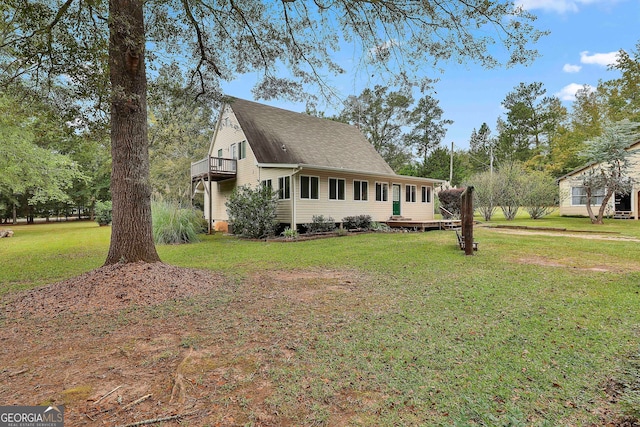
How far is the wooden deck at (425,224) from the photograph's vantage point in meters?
16.1

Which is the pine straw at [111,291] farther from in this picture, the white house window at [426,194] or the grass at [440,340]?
the white house window at [426,194]

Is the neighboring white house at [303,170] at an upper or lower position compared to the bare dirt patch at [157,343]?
upper

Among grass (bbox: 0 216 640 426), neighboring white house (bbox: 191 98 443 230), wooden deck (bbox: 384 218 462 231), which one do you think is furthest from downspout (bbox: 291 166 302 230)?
grass (bbox: 0 216 640 426)

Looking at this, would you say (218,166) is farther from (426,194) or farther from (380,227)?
(426,194)

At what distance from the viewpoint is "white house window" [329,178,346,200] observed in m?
15.4

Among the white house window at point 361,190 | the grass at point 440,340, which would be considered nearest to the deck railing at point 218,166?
the white house window at point 361,190

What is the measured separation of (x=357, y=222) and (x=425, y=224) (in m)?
3.48

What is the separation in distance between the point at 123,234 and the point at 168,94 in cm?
416

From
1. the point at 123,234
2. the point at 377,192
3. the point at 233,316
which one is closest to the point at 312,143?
the point at 377,192

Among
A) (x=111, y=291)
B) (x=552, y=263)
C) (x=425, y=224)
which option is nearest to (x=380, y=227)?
(x=425, y=224)

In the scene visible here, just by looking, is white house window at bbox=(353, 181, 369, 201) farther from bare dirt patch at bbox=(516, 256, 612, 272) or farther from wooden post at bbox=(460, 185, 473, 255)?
bare dirt patch at bbox=(516, 256, 612, 272)

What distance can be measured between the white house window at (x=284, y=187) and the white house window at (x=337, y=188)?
2.15 meters

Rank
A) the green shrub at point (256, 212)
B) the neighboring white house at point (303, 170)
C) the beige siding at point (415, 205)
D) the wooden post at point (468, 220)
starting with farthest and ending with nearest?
1. the beige siding at point (415, 205)
2. the neighboring white house at point (303, 170)
3. the green shrub at point (256, 212)
4. the wooden post at point (468, 220)

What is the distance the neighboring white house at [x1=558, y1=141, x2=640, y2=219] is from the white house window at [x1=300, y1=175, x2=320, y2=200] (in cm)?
1517
